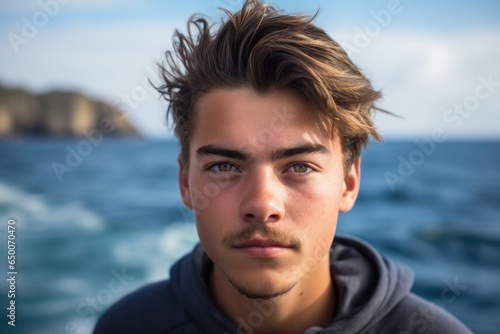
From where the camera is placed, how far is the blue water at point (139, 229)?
9898 millimetres

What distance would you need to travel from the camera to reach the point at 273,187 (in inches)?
75.3

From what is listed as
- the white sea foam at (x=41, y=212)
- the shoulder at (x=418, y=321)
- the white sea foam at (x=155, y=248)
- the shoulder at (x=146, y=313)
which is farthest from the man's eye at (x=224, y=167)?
the white sea foam at (x=41, y=212)

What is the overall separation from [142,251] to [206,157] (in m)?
10.5

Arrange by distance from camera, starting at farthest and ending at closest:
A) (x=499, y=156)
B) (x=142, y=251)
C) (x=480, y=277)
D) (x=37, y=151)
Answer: (x=499, y=156), (x=37, y=151), (x=142, y=251), (x=480, y=277)

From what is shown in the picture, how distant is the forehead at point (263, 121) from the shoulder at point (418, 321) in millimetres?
698

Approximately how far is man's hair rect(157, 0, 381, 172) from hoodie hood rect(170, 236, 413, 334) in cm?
42

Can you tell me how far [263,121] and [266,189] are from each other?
0.24 m

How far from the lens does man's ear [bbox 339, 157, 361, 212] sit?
2.22 metres

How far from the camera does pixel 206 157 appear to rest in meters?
2.05

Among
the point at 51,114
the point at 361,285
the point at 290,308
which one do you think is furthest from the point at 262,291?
the point at 51,114

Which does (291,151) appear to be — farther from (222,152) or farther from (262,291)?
(262,291)

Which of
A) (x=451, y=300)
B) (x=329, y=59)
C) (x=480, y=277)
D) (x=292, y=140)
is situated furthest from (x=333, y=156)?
(x=480, y=277)

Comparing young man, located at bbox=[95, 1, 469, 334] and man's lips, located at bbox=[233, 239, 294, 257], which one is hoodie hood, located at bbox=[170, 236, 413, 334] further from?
man's lips, located at bbox=[233, 239, 294, 257]

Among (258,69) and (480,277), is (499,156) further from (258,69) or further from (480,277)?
(258,69)
